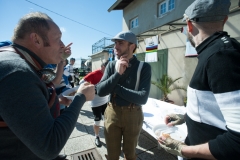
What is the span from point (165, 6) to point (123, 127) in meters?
7.53

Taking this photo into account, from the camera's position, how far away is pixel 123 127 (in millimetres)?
1844

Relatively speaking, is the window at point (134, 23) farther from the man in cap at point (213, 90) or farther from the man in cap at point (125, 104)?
the man in cap at point (213, 90)

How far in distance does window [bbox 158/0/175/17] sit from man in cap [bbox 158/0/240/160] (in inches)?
271

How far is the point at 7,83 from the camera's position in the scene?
0.62 meters

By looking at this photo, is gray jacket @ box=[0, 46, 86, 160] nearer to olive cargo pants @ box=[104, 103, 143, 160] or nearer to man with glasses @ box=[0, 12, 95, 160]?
man with glasses @ box=[0, 12, 95, 160]

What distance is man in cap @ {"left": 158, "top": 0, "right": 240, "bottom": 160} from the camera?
28.2 inches

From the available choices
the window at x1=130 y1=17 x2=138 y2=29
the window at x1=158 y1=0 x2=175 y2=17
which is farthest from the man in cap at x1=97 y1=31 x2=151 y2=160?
the window at x1=130 y1=17 x2=138 y2=29

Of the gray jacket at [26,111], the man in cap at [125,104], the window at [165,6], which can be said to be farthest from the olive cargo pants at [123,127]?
the window at [165,6]

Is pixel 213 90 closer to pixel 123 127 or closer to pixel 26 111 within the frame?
pixel 26 111

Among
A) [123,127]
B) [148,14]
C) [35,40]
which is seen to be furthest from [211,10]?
[148,14]

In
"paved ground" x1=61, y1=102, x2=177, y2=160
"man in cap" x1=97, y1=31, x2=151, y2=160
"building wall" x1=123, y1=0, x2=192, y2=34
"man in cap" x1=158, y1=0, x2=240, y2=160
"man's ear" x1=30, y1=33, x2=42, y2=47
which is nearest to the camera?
"man in cap" x1=158, y1=0, x2=240, y2=160

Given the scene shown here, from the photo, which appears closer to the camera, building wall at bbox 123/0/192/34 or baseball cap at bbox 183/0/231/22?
baseball cap at bbox 183/0/231/22

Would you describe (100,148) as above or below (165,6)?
below

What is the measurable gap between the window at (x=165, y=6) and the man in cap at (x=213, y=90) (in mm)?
6880
